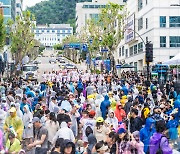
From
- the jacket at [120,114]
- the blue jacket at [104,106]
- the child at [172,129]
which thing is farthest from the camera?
the blue jacket at [104,106]

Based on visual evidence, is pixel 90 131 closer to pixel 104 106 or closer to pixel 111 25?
pixel 104 106

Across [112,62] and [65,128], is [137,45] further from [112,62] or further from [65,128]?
[65,128]

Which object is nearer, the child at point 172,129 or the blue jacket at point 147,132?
the blue jacket at point 147,132

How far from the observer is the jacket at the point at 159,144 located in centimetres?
972

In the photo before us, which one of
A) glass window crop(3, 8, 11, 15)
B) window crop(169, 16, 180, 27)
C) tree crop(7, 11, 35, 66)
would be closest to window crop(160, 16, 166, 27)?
window crop(169, 16, 180, 27)

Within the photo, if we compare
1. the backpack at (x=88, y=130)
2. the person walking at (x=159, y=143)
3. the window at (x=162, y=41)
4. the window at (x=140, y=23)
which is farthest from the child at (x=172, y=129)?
the window at (x=140, y=23)

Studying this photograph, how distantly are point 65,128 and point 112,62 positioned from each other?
165 feet

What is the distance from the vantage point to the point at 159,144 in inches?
392

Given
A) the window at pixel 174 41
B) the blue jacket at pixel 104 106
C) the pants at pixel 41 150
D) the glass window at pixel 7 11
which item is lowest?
the pants at pixel 41 150

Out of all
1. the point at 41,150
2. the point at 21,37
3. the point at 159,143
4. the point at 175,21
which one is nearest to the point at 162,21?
the point at 175,21

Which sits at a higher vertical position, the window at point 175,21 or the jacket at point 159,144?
the window at point 175,21

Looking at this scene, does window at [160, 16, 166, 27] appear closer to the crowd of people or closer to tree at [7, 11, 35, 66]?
tree at [7, 11, 35, 66]

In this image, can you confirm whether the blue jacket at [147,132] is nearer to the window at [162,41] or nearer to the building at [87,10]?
the window at [162,41]

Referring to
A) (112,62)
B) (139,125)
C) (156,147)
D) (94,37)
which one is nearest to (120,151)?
(156,147)
